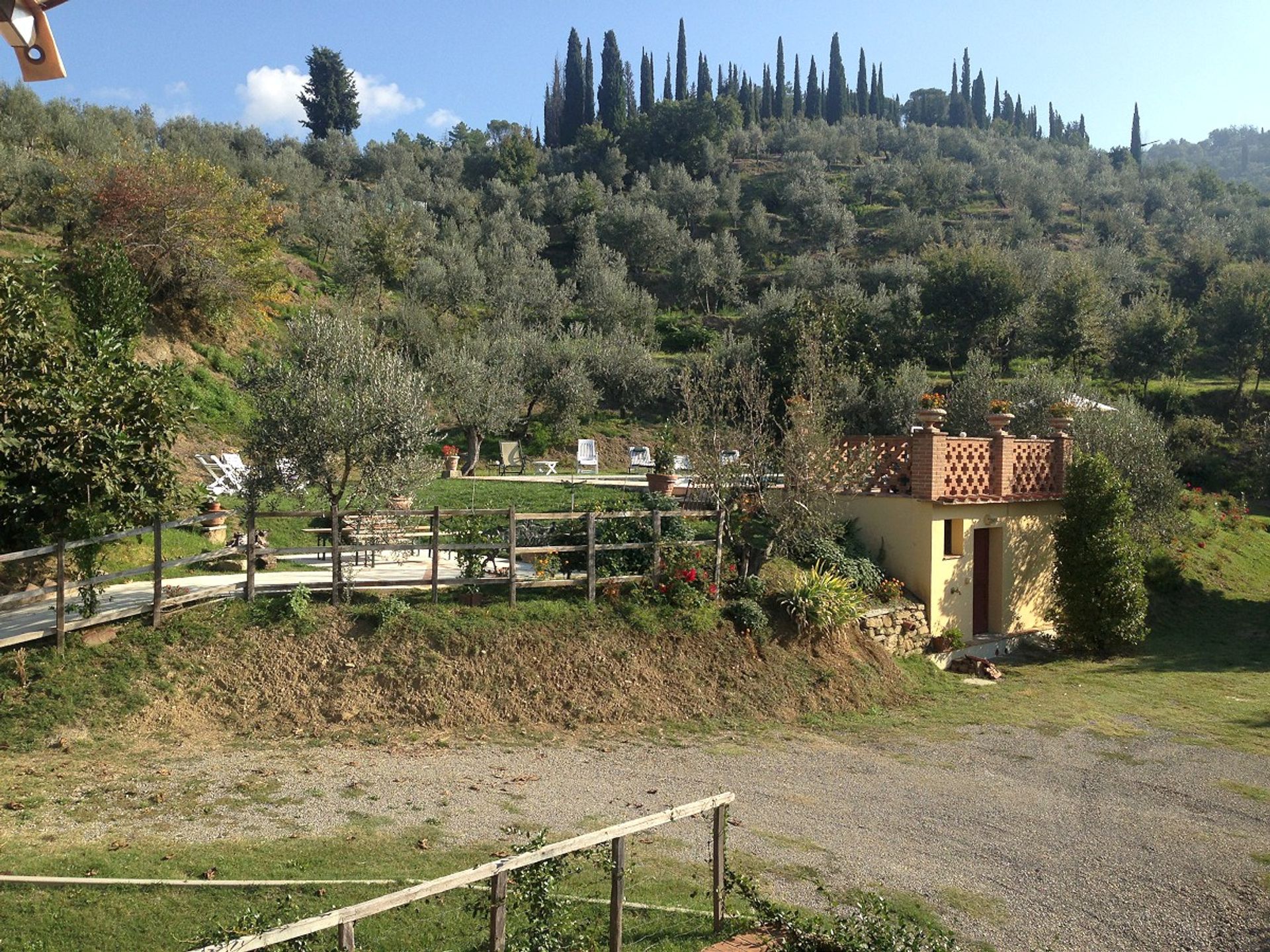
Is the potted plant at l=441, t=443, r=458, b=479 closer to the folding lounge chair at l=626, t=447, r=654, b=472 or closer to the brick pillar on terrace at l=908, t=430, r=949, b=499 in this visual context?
the folding lounge chair at l=626, t=447, r=654, b=472

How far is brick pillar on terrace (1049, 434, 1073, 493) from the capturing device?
1747 centimetres

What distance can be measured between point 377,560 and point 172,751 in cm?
532

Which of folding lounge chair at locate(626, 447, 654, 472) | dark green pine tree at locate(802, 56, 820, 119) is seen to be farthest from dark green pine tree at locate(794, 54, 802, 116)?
folding lounge chair at locate(626, 447, 654, 472)

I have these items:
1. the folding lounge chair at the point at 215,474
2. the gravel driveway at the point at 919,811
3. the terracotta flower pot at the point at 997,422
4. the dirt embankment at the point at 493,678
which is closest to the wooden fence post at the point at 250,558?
the dirt embankment at the point at 493,678

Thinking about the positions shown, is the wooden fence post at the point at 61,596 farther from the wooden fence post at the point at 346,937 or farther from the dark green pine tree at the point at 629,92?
the dark green pine tree at the point at 629,92

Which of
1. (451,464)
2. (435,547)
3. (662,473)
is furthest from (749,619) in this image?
(451,464)

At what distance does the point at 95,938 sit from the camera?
5398 mm

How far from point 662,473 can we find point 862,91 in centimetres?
11287

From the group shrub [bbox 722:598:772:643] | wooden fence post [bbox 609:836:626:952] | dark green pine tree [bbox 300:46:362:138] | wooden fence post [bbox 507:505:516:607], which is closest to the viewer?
wooden fence post [bbox 609:836:626:952]

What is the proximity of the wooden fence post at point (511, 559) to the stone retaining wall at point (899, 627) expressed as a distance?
5.37 m

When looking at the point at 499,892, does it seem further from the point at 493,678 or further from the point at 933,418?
the point at 933,418

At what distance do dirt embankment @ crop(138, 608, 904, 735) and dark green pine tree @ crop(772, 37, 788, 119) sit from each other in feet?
343

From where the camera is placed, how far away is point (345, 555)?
1470cm

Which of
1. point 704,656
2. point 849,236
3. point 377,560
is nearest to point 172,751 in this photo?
point 377,560
